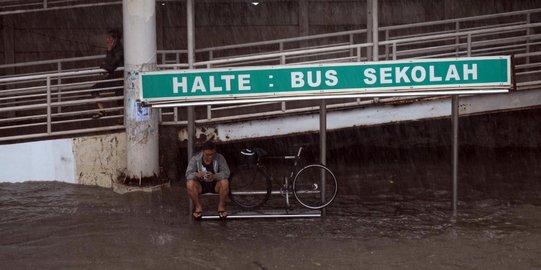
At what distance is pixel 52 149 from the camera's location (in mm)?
12109

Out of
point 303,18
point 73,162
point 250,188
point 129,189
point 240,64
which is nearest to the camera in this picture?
point 250,188

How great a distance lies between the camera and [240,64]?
613 inches

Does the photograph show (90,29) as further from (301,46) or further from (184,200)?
(184,200)

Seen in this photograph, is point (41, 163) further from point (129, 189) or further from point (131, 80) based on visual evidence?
point (131, 80)

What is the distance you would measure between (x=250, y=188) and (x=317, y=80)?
8.24ft

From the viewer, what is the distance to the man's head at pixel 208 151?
9.96 m

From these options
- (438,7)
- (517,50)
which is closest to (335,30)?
(438,7)

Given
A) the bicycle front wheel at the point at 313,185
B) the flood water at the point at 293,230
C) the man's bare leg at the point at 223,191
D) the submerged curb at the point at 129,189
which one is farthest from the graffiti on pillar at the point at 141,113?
the bicycle front wheel at the point at 313,185

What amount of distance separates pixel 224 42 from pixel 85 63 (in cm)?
296

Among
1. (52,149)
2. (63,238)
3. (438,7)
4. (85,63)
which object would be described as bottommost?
(63,238)

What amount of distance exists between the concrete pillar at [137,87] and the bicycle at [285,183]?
1.55 m

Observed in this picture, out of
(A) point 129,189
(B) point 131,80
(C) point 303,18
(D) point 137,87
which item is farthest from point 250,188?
Result: (C) point 303,18

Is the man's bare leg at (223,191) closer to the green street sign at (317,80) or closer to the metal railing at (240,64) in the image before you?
the green street sign at (317,80)

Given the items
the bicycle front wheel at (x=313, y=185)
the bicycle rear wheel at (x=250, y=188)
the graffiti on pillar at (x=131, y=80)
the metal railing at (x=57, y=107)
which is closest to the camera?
the bicycle front wheel at (x=313, y=185)
